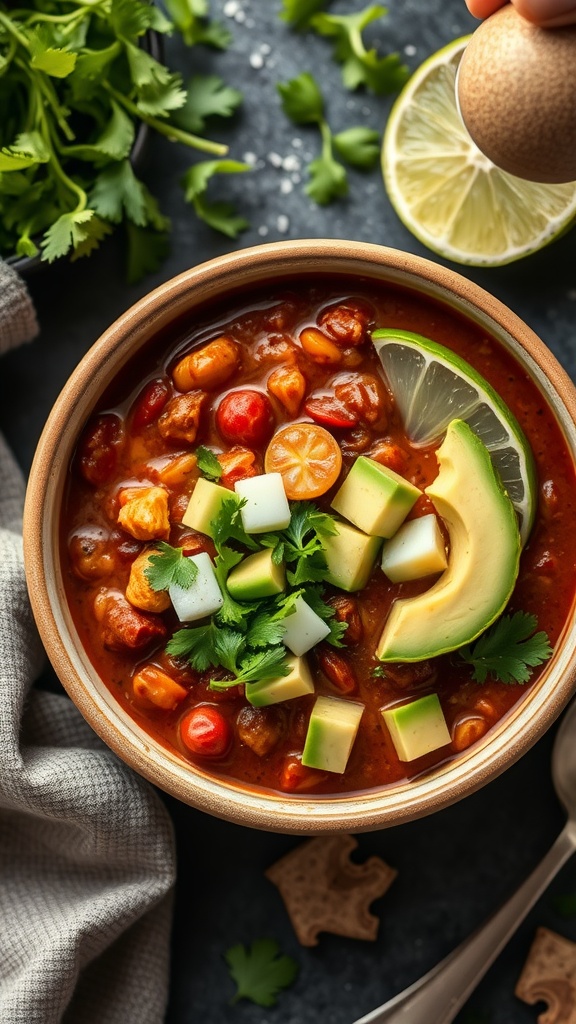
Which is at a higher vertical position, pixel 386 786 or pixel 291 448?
pixel 291 448

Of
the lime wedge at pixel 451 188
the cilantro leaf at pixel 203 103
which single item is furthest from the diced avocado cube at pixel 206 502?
the cilantro leaf at pixel 203 103

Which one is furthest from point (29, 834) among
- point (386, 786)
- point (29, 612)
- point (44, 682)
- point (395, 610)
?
point (395, 610)

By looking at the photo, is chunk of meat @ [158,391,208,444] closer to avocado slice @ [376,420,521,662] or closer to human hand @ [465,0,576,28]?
avocado slice @ [376,420,521,662]

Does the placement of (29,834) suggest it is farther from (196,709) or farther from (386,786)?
(386,786)

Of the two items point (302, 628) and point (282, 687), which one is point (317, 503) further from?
point (282, 687)

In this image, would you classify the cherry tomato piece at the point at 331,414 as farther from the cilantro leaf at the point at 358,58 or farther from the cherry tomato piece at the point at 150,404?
the cilantro leaf at the point at 358,58
